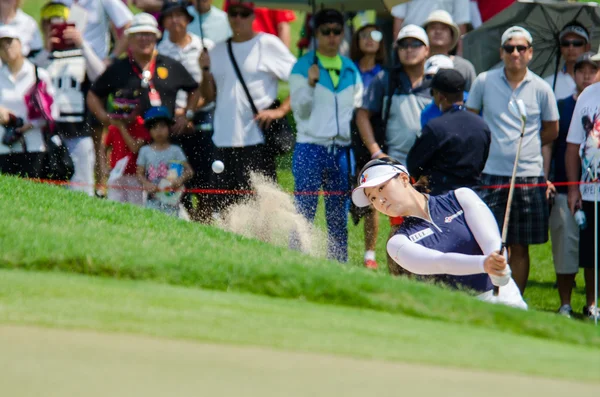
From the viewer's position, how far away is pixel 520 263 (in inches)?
405

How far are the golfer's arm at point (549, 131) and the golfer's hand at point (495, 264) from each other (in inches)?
178

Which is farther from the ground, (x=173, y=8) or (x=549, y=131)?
(x=173, y=8)

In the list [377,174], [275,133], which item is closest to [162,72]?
[275,133]

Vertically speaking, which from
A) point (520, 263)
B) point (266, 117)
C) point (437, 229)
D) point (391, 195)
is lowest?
Answer: point (520, 263)

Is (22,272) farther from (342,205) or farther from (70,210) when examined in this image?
(342,205)

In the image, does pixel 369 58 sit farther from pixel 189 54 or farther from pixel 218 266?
pixel 218 266

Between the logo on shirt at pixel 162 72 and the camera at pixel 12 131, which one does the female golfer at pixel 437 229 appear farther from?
the camera at pixel 12 131

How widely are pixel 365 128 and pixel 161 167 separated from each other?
212 cm

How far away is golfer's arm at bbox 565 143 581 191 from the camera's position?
10008 millimetres

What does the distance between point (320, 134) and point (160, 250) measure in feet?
13.2

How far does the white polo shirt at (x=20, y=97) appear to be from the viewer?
11.7m

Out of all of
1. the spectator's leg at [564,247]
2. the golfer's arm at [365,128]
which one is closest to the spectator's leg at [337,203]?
the golfer's arm at [365,128]

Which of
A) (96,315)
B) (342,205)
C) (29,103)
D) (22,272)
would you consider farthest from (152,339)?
(29,103)

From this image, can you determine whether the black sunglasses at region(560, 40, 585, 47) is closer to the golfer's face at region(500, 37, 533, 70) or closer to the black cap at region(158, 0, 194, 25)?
the golfer's face at region(500, 37, 533, 70)
